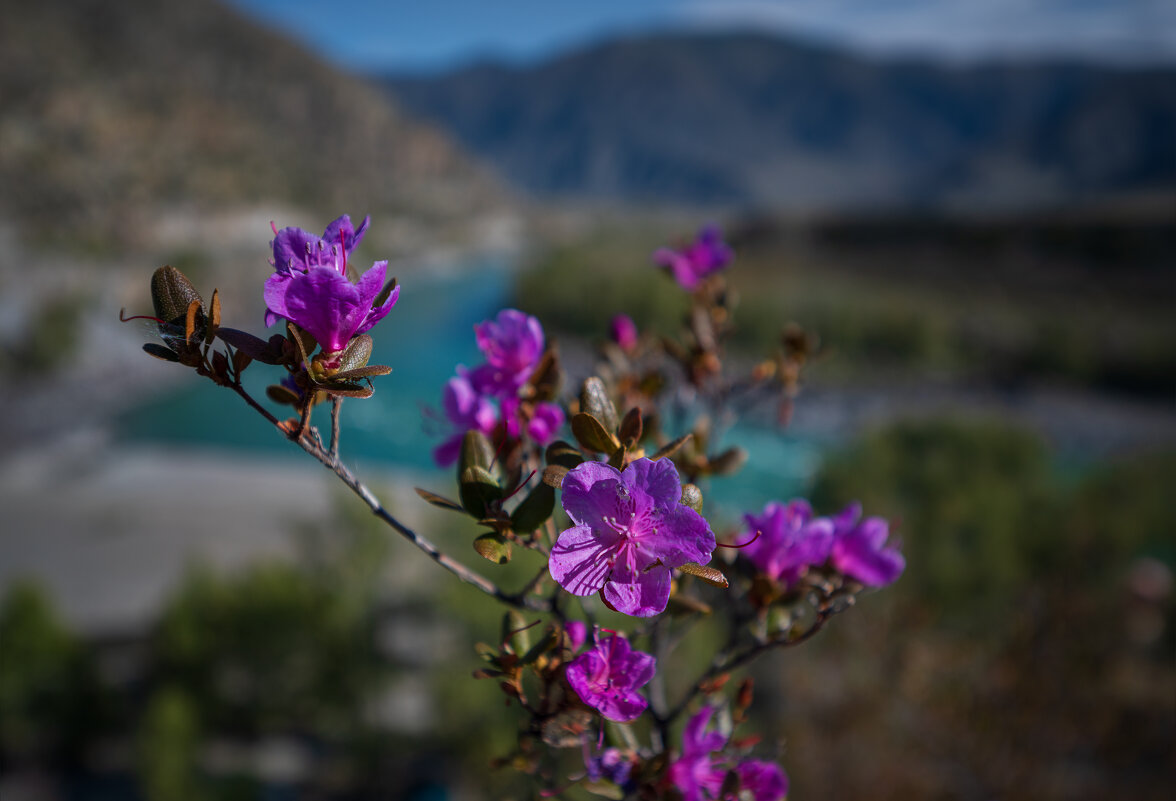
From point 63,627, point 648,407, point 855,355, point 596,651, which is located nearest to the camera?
point 596,651

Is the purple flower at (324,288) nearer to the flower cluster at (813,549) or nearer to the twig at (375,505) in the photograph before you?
the twig at (375,505)

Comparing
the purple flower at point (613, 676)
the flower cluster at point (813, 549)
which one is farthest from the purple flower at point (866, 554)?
the purple flower at point (613, 676)

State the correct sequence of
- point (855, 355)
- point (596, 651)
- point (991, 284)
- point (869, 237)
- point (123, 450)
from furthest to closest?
point (869, 237) < point (991, 284) < point (855, 355) < point (123, 450) < point (596, 651)

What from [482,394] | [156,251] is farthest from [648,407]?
[156,251]

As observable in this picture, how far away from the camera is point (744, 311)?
28.9 meters

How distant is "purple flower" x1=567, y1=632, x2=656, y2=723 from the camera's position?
2.41 ft

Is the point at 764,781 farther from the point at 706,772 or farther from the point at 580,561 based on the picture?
the point at 580,561

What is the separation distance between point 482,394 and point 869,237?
148ft

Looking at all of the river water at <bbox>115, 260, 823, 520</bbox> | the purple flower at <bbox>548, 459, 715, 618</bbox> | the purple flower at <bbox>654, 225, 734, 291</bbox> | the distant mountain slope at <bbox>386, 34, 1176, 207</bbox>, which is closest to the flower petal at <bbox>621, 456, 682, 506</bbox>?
the purple flower at <bbox>548, 459, 715, 618</bbox>

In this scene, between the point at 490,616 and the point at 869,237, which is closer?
the point at 490,616

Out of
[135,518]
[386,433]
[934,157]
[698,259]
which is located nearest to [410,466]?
[386,433]

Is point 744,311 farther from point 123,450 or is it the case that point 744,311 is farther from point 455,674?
point 455,674

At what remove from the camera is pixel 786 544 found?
94 centimetres

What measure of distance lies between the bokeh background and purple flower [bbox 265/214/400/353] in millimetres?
643
